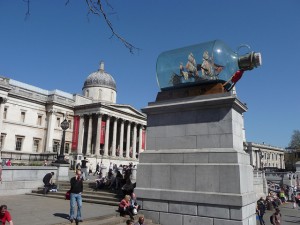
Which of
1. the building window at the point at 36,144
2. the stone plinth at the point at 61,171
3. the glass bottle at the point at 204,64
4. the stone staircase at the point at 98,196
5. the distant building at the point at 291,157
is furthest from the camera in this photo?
the distant building at the point at 291,157

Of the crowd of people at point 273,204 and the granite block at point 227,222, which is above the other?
the granite block at point 227,222

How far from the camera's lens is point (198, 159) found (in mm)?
8648

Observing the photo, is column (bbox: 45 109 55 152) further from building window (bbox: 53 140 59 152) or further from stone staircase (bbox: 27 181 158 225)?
stone staircase (bbox: 27 181 158 225)

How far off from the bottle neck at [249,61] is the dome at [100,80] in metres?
55.9

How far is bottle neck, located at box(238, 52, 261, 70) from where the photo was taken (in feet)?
28.8

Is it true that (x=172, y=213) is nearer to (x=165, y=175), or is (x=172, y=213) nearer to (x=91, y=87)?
(x=165, y=175)

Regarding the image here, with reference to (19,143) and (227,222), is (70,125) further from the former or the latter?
(227,222)

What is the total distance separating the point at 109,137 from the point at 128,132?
3996 mm

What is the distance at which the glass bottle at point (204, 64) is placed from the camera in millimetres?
8984

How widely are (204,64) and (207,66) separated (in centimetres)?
13

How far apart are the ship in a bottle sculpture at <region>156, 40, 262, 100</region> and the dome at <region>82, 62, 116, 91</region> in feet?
179

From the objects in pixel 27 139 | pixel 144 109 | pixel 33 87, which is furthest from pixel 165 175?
pixel 33 87

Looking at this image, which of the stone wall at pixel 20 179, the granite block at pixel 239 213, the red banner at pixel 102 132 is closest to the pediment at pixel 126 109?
the red banner at pixel 102 132

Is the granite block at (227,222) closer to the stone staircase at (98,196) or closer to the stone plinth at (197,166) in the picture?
the stone plinth at (197,166)
